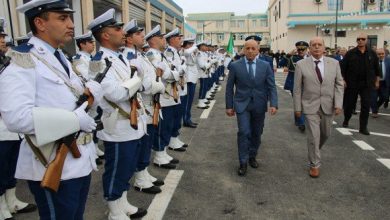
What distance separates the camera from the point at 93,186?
470cm

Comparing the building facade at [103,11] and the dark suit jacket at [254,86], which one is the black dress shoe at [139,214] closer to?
the dark suit jacket at [254,86]

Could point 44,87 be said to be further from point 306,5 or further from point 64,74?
point 306,5

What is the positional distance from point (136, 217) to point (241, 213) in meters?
1.12

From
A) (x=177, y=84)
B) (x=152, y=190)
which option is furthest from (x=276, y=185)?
(x=177, y=84)

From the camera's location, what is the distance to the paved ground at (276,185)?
390 centimetres

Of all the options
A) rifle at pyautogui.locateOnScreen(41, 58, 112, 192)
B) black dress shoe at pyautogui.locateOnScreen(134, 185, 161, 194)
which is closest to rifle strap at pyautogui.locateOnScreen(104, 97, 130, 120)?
rifle at pyautogui.locateOnScreen(41, 58, 112, 192)

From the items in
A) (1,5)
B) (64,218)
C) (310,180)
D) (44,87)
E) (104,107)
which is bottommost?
(310,180)

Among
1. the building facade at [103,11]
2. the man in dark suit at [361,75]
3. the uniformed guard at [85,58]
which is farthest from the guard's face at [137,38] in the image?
the man in dark suit at [361,75]

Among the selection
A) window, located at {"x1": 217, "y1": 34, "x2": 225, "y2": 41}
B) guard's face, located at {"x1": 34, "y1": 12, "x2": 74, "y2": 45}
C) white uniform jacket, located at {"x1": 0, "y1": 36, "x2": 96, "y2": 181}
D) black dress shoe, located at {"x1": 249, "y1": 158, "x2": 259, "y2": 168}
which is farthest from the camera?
window, located at {"x1": 217, "y1": 34, "x2": 225, "y2": 41}

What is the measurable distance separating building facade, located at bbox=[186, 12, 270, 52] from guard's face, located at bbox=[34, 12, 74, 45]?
256 ft

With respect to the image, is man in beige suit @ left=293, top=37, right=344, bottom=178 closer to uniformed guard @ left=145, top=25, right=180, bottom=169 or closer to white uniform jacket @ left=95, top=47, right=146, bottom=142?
uniformed guard @ left=145, top=25, right=180, bottom=169

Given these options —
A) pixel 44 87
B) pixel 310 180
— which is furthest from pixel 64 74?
pixel 310 180

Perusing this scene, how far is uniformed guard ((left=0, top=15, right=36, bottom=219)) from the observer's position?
12.1ft

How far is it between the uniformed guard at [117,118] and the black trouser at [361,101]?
5677 mm
